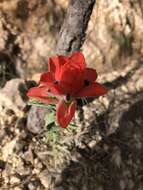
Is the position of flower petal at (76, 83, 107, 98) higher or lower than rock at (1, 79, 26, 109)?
lower

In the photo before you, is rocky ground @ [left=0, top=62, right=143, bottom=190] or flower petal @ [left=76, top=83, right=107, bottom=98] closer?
flower petal @ [left=76, top=83, right=107, bottom=98]

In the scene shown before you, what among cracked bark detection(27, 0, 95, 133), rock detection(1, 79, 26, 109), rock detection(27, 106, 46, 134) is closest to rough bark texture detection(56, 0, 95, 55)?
cracked bark detection(27, 0, 95, 133)

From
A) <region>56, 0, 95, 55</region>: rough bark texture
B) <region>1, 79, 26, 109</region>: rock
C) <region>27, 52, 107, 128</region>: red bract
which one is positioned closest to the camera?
<region>27, 52, 107, 128</region>: red bract

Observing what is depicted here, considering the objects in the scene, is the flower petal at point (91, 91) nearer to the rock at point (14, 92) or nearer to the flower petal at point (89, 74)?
the flower petal at point (89, 74)

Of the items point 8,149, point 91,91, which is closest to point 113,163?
point 8,149

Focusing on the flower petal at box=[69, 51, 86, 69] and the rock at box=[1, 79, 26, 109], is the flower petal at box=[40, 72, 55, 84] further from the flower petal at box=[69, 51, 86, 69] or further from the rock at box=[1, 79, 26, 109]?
the rock at box=[1, 79, 26, 109]

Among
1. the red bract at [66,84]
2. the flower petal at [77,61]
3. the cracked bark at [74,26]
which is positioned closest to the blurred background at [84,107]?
the cracked bark at [74,26]

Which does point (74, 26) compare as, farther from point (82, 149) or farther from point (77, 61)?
A: point (82, 149)
